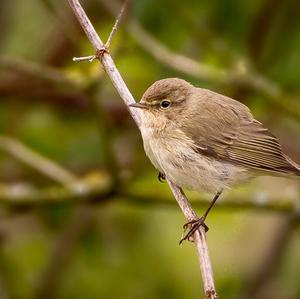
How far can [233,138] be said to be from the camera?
7758 millimetres

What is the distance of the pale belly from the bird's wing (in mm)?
66

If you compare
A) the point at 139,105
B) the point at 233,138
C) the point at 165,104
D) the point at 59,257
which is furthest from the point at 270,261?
the point at 139,105

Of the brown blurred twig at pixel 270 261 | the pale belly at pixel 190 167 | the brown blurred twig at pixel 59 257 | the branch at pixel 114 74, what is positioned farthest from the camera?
the brown blurred twig at pixel 270 261

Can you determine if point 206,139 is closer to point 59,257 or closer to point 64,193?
point 64,193

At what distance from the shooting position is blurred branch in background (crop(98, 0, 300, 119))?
8453mm

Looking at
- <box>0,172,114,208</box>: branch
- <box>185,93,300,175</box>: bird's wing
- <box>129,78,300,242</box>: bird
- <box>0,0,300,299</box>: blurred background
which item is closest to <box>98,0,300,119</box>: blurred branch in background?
<box>0,0,300,299</box>: blurred background

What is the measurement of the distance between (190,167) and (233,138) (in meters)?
0.40

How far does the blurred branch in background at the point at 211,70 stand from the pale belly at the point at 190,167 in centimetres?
95

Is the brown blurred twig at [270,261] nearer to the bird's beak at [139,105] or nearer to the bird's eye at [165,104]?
the bird's eye at [165,104]

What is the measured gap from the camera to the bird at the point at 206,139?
7582 millimetres

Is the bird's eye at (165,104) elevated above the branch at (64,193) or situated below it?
below

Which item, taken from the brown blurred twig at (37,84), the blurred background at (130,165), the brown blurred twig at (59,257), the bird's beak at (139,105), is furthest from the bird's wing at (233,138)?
the brown blurred twig at (59,257)

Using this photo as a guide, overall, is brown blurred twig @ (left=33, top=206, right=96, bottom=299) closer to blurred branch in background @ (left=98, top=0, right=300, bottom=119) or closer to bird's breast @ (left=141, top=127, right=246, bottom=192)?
blurred branch in background @ (left=98, top=0, right=300, bottom=119)

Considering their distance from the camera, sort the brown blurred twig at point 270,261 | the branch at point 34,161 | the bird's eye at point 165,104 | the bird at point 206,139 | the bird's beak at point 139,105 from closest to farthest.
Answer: the bird's beak at point 139,105 < the bird at point 206,139 < the bird's eye at point 165,104 < the branch at point 34,161 < the brown blurred twig at point 270,261
